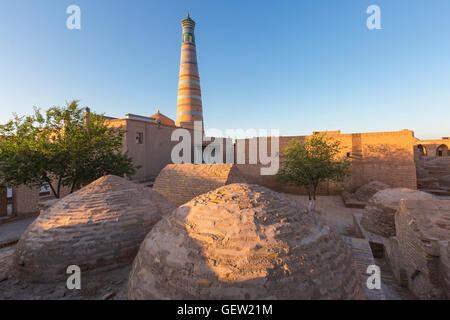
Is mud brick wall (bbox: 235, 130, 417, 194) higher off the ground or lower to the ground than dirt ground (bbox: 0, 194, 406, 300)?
higher

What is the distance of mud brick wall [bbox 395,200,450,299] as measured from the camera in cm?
416

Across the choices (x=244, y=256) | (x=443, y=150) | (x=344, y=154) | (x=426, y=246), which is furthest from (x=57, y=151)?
(x=443, y=150)

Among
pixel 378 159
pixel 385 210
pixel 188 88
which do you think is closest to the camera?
pixel 385 210

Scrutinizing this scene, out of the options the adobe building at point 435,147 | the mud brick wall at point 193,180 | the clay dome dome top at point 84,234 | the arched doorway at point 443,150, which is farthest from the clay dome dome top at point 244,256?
the arched doorway at point 443,150

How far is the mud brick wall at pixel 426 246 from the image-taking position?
4.16 meters

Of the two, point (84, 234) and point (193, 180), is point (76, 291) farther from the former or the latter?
point (193, 180)

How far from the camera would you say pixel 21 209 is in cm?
1092

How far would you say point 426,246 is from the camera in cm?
438

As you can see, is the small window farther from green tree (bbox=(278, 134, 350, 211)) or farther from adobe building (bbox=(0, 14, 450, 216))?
green tree (bbox=(278, 134, 350, 211))

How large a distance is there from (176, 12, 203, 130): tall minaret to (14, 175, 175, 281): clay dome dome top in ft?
74.3

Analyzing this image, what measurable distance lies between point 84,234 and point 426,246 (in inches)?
313

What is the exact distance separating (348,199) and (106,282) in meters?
16.0

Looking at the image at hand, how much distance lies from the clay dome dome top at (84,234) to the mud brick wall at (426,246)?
6734 millimetres

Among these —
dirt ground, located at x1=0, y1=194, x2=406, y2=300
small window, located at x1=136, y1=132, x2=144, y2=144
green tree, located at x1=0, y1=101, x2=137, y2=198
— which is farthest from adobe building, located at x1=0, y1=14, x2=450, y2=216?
dirt ground, located at x1=0, y1=194, x2=406, y2=300
